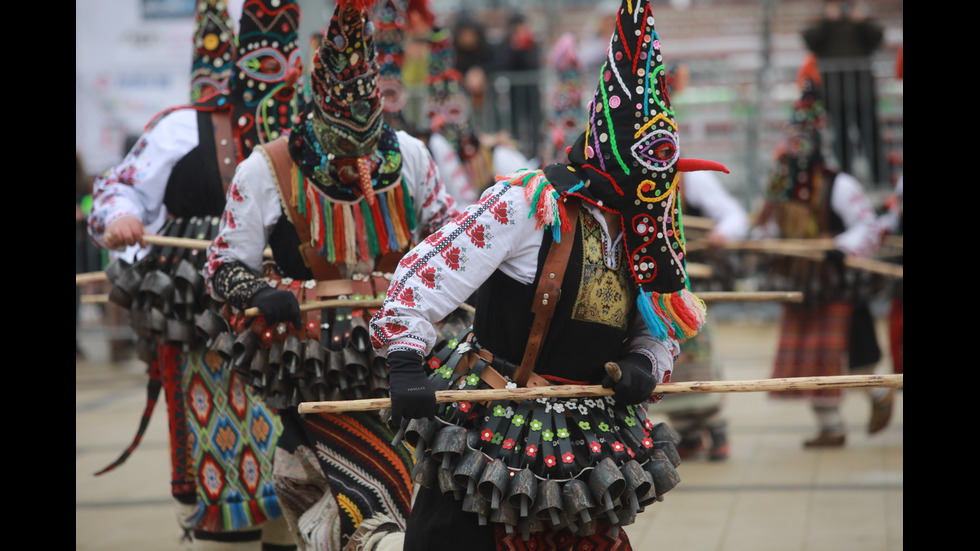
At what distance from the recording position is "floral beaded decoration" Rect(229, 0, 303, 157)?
4.69 m

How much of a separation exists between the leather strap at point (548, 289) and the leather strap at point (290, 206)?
113cm

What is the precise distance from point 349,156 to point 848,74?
31.3 feet

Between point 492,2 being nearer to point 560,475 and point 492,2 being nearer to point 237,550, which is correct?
point 237,550

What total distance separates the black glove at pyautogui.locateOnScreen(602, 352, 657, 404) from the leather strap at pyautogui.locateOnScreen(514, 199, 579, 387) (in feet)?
0.71

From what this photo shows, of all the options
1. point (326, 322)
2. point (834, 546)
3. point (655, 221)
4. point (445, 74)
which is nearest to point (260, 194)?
point (326, 322)

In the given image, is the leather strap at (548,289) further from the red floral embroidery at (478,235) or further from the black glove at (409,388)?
the black glove at (409,388)

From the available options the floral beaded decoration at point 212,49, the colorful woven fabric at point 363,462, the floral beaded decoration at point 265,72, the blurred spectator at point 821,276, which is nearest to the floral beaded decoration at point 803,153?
the blurred spectator at point 821,276

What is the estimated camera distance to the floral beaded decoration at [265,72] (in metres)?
4.69

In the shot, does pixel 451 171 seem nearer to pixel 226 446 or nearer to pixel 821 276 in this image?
Result: pixel 821 276

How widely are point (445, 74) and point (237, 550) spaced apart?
15.2 feet

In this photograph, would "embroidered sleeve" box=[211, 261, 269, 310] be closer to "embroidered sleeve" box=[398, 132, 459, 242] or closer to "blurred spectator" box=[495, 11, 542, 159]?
"embroidered sleeve" box=[398, 132, 459, 242]

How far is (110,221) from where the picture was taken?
4695 millimetres

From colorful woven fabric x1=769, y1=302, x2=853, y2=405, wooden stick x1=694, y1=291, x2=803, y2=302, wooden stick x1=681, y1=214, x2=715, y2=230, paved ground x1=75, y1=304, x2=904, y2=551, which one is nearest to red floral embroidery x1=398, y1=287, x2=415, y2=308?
wooden stick x1=694, y1=291, x2=803, y2=302

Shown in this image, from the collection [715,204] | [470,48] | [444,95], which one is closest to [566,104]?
[444,95]
